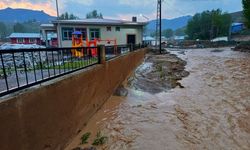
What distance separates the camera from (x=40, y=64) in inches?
165

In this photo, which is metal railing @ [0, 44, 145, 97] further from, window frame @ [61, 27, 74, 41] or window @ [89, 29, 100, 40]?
window @ [89, 29, 100, 40]

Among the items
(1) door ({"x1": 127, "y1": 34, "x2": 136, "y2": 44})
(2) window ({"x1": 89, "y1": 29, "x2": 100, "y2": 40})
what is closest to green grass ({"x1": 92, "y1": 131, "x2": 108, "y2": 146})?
(2) window ({"x1": 89, "y1": 29, "x2": 100, "y2": 40})

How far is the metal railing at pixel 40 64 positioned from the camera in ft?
11.6

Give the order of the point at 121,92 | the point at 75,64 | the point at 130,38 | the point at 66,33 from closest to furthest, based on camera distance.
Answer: the point at 75,64, the point at 121,92, the point at 66,33, the point at 130,38

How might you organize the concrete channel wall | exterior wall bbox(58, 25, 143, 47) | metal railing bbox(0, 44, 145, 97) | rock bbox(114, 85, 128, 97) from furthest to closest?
exterior wall bbox(58, 25, 143, 47) < rock bbox(114, 85, 128, 97) < metal railing bbox(0, 44, 145, 97) < the concrete channel wall

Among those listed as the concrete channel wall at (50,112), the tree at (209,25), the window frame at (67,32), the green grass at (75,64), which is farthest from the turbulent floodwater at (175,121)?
the tree at (209,25)

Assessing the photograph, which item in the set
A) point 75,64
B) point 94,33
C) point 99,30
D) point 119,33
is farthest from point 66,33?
point 75,64

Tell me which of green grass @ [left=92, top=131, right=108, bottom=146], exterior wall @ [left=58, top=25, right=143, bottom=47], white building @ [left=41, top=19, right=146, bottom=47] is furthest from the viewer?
exterior wall @ [left=58, top=25, right=143, bottom=47]

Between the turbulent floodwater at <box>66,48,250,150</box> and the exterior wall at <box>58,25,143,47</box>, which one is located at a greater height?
the exterior wall at <box>58,25,143,47</box>

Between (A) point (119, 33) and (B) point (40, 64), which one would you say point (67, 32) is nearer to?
(A) point (119, 33)

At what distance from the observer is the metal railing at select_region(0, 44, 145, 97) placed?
3.44 m

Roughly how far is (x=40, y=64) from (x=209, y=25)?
71.8 meters

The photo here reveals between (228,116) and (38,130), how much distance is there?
518 cm

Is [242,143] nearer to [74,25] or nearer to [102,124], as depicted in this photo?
[102,124]
